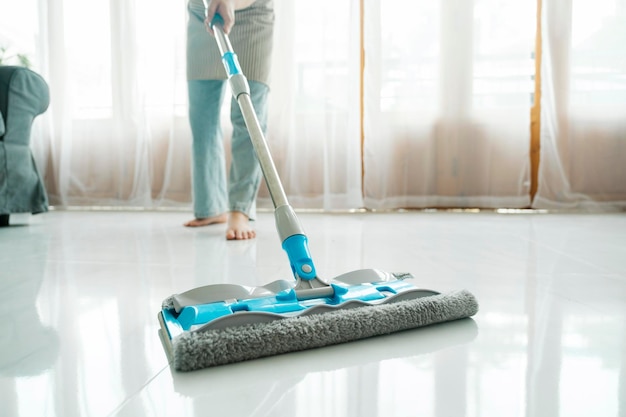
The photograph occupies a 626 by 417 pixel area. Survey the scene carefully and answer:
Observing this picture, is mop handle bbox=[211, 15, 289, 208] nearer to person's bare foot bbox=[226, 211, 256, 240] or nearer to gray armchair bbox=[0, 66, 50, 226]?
person's bare foot bbox=[226, 211, 256, 240]

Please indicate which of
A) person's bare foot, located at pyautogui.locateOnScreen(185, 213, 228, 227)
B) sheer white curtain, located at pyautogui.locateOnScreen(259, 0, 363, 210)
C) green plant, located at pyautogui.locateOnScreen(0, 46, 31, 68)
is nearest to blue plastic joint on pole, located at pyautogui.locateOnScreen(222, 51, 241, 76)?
person's bare foot, located at pyautogui.locateOnScreen(185, 213, 228, 227)

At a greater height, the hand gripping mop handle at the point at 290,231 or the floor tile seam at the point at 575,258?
the hand gripping mop handle at the point at 290,231

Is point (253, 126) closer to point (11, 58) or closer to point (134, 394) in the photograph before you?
point (134, 394)

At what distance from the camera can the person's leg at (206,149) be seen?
1.88 m

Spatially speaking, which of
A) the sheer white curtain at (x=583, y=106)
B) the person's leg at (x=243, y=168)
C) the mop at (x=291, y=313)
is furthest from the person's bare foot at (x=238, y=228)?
the sheer white curtain at (x=583, y=106)

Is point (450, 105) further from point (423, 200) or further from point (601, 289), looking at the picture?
point (601, 289)

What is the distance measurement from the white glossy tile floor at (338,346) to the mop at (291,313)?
0.02 meters

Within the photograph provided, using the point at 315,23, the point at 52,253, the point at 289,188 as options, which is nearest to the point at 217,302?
the point at 52,253

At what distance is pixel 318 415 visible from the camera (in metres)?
0.46

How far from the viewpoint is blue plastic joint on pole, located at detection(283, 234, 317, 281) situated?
2.38ft

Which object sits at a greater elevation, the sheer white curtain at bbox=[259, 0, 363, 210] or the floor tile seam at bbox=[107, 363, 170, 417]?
the sheer white curtain at bbox=[259, 0, 363, 210]

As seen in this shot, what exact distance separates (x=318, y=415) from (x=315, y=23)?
2340 mm

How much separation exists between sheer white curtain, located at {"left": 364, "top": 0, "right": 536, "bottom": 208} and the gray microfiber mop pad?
74.4 inches

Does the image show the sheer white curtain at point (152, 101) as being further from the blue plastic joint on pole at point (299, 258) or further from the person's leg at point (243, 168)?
the blue plastic joint on pole at point (299, 258)
